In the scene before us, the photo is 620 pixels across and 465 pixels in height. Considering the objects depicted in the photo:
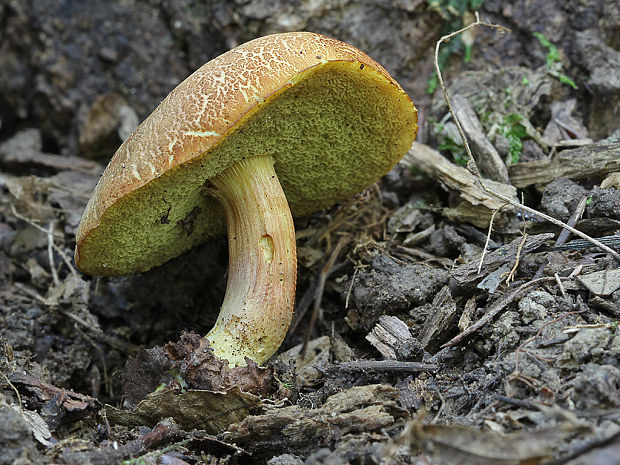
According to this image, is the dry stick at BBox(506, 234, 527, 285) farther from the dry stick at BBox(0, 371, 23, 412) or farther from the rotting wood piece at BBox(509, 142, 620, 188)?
the dry stick at BBox(0, 371, 23, 412)

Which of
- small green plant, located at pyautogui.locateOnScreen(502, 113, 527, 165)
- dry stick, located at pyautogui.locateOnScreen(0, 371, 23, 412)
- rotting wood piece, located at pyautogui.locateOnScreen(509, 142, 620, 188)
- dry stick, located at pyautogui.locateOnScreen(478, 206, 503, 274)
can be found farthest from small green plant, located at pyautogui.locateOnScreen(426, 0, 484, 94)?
dry stick, located at pyautogui.locateOnScreen(0, 371, 23, 412)

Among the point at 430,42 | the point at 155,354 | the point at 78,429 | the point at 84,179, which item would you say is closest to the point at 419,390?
the point at 155,354

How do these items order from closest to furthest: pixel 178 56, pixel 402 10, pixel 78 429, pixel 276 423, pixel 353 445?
pixel 353 445
pixel 276 423
pixel 78 429
pixel 402 10
pixel 178 56

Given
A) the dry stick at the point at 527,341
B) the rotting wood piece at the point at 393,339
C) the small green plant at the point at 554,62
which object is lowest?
the rotting wood piece at the point at 393,339

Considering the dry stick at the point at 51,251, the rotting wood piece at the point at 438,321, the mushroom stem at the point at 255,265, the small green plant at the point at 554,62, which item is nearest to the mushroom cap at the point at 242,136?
the mushroom stem at the point at 255,265

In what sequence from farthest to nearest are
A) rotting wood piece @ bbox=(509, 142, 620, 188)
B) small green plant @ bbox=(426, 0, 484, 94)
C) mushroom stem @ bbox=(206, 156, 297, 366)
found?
small green plant @ bbox=(426, 0, 484, 94) → rotting wood piece @ bbox=(509, 142, 620, 188) → mushroom stem @ bbox=(206, 156, 297, 366)

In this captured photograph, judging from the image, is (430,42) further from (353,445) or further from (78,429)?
(78,429)

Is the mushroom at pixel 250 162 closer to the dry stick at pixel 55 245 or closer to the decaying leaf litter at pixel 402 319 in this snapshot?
the decaying leaf litter at pixel 402 319
